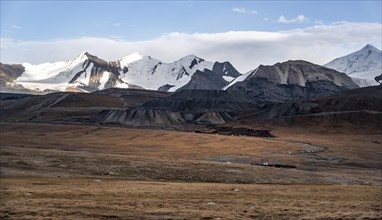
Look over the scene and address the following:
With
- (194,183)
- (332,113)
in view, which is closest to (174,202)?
(194,183)

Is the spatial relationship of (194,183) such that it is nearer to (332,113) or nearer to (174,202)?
(174,202)

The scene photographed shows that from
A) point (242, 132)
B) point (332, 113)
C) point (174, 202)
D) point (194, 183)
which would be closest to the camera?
point (174, 202)

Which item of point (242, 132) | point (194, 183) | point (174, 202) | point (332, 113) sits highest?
point (332, 113)

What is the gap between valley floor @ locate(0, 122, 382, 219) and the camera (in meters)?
25.0

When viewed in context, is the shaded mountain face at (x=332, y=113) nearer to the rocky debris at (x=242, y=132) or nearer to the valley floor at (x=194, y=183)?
the rocky debris at (x=242, y=132)

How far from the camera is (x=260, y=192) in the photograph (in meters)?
36.2

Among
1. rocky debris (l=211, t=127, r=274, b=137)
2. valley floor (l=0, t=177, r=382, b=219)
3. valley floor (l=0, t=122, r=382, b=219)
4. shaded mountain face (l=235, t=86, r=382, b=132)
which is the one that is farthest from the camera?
shaded mountain face (l=235, t=86, r=382, b=132)

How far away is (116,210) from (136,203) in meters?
2.95

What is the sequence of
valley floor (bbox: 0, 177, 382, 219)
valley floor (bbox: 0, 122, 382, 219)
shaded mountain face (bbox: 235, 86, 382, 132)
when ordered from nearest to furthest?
valley floor (bbox: 0, 177, 382, 219) < valley floor (bbox: 0, 122, 382, 219) < shaded mountain face (bbox: 235, 86, 382, 132)

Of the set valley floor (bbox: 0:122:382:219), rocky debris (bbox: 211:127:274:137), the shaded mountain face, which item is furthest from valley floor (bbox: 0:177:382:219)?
the shaded mountain face

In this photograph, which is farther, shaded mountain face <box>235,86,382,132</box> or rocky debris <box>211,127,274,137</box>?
shaded mountain face <box>235,86,382,132</box>

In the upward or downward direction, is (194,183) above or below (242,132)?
below

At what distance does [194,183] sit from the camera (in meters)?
43.3

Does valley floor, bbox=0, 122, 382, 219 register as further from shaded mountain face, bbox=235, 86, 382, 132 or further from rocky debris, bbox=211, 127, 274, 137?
shaded mountain face, bbox=235, 86, 382, 132
